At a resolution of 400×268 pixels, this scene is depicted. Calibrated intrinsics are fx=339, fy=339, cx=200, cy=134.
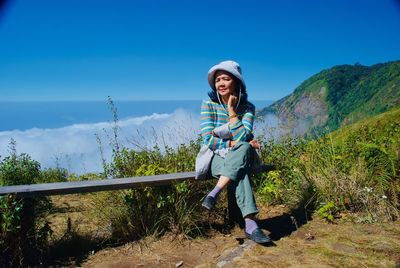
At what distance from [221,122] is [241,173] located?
0.68 m

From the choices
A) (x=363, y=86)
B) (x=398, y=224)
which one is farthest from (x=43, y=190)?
(x=363, y=86)

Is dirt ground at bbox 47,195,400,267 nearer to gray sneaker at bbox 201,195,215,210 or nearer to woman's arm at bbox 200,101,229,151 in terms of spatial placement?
gray sneaker at bbox 201,195,215,210

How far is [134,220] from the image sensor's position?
3.62 meters

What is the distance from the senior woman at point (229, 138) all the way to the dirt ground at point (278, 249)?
316 mm

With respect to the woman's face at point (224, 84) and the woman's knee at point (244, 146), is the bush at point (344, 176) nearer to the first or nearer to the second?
the woman's knee at point (244, 146)

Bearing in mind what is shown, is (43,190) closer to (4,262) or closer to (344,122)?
(4,262)

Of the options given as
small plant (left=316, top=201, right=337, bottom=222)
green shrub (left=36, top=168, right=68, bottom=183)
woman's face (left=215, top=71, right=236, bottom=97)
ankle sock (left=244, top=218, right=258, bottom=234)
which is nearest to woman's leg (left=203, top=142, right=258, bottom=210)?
ankle sock (left=244, top=218, right=258, bottom=234)

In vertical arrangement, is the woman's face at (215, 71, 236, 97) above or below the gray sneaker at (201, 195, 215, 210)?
above

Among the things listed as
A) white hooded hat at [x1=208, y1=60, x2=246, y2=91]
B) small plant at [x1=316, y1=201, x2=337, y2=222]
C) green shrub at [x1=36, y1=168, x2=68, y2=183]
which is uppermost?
white hooded hat at [x1=208, y1=60, x2=246, y2=91]

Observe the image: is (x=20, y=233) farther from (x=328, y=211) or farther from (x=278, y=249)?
(x=328, y=211)

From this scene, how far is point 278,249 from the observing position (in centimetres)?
312

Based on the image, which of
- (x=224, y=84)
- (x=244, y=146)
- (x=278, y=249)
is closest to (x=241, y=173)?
(x=244, y=146)

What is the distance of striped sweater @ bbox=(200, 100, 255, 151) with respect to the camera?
360cm

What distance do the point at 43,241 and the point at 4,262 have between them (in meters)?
0.36
